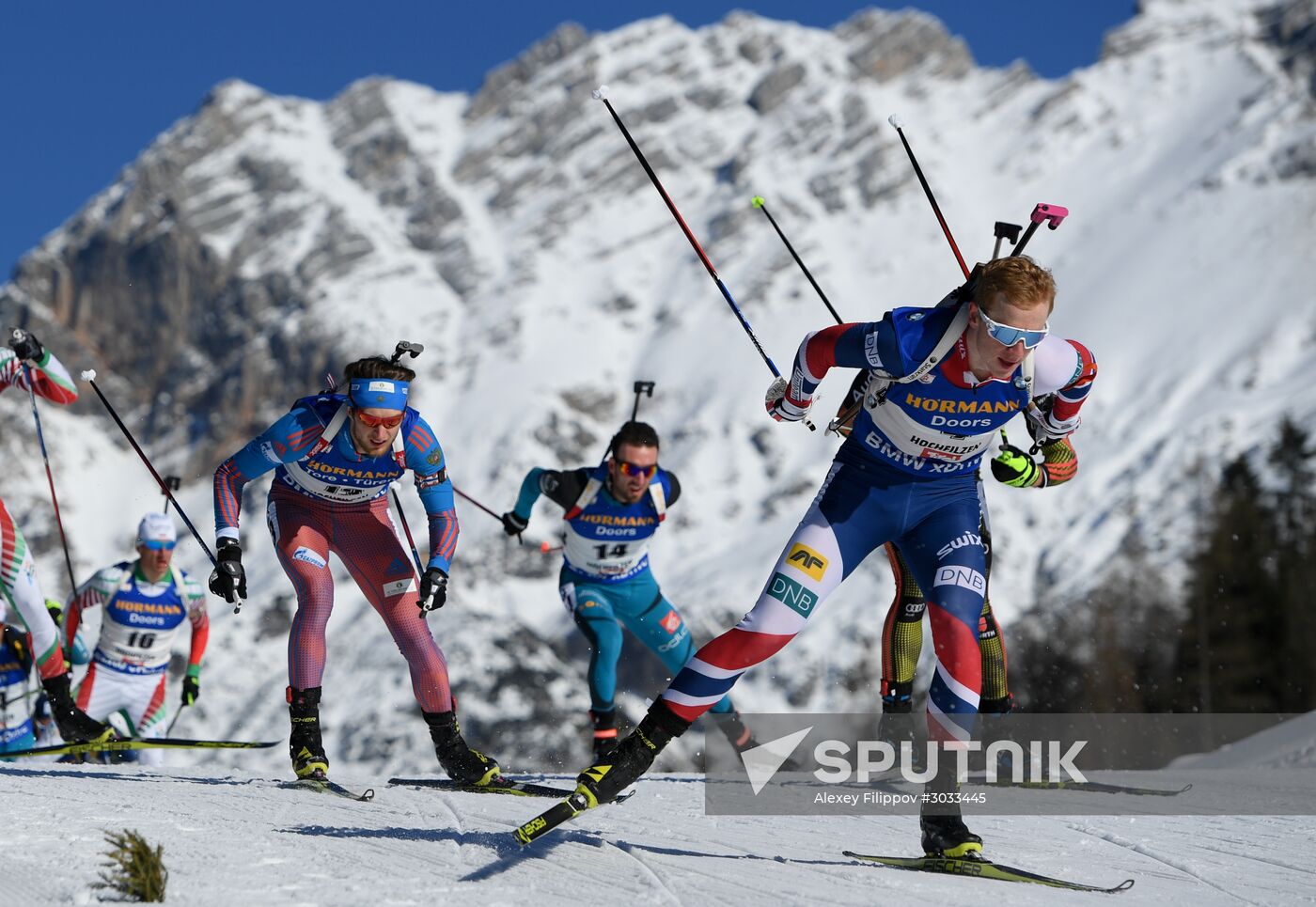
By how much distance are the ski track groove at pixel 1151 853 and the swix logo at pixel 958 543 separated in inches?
63.0

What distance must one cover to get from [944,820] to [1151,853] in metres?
1.25

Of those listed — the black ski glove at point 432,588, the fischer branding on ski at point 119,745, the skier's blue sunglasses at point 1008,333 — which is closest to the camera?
the skier's blue sunglasses at point 1008,333

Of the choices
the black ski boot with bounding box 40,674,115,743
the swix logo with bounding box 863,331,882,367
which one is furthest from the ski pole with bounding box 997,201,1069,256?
the black ski boot with bounding box 40,674,115,743

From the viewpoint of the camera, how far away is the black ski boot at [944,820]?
19.1 feet

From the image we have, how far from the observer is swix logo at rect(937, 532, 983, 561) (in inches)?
241

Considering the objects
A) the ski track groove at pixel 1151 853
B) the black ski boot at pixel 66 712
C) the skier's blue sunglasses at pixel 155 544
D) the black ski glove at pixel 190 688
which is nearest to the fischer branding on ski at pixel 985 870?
the ski track groove at pixel 1151 853

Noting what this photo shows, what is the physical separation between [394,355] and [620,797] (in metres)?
2.62

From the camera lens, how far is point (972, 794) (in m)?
8.31

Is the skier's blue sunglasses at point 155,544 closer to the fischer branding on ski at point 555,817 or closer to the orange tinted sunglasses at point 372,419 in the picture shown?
the orange tinted sunglasses at point 372,419

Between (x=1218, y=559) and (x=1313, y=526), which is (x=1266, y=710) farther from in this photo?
(x=1313, y=526)

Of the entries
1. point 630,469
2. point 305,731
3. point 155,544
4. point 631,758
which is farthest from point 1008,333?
point 155,544

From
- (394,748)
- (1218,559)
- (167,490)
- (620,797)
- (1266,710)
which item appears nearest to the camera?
(620,797)

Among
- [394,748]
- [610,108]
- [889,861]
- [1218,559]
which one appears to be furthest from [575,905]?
[394,748]

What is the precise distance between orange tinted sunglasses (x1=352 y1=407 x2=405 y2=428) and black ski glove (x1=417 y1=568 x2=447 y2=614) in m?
0.78
